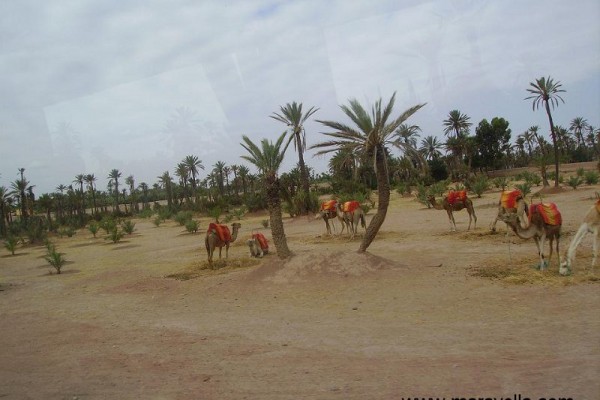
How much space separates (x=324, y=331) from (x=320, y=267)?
4.37 m

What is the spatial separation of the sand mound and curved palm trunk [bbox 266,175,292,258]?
79 centimetres

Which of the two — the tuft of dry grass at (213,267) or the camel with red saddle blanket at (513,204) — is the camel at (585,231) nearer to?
the camel with red saddle blanket at (513,204)

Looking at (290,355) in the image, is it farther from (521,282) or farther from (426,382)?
(521,282)

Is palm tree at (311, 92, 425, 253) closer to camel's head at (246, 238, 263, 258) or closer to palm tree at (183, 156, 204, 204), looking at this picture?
camel's head at (246, 238, 263, 258)

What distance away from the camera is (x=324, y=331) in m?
7.27

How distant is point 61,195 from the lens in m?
85.6

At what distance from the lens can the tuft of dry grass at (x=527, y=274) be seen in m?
8.56

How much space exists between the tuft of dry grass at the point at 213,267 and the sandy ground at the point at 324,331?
0.17 meters

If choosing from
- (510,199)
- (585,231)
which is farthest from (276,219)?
(585,231)

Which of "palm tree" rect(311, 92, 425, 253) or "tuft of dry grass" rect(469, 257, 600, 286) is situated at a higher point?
"palm tree" rect(311, 92, 425, 253)

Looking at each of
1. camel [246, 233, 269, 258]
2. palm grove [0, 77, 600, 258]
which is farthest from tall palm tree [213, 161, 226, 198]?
camel [246, 233, 269, 258]

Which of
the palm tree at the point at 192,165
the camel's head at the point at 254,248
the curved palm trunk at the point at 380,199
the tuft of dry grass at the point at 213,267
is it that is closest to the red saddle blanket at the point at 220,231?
the tuft of dry grass at the point at 213,267

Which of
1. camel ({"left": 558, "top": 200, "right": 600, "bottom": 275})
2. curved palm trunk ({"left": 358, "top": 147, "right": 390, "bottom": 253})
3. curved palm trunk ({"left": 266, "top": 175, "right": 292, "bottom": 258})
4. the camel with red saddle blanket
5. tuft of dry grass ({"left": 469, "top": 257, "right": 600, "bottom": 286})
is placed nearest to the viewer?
tuft of dry grass ({"left": 469, "top": 257, "right": 600, "bottom": 286})

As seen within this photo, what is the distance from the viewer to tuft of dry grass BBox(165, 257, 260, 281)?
1384 cm
